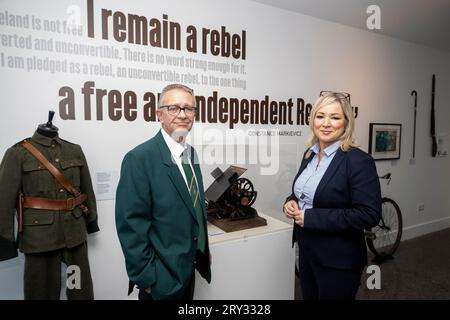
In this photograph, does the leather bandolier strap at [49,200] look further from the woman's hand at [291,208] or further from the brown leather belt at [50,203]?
the woman's hand at [291,208]

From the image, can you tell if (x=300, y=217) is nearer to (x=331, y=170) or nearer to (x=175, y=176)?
(x=331, y=170)

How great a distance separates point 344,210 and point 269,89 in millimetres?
1983

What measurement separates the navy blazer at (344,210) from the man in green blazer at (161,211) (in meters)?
0.61

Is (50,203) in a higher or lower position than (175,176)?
lower

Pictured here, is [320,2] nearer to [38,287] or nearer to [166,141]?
[166,141]

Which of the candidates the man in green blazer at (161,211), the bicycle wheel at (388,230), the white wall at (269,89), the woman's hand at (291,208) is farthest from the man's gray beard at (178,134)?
the bicycle wheel at (388,230)

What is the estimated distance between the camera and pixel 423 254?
4.10 meters

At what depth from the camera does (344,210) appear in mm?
1473

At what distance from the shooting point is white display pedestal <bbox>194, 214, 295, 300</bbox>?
1978 mm

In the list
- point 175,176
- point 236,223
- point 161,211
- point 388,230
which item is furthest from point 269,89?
point 388,230

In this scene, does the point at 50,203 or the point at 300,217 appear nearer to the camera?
the point at 300,217

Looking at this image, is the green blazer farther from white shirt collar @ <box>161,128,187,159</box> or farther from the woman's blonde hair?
the woman's blonde hair

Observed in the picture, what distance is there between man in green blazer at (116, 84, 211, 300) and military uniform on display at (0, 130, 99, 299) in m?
0.86

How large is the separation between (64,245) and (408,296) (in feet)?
9.98
